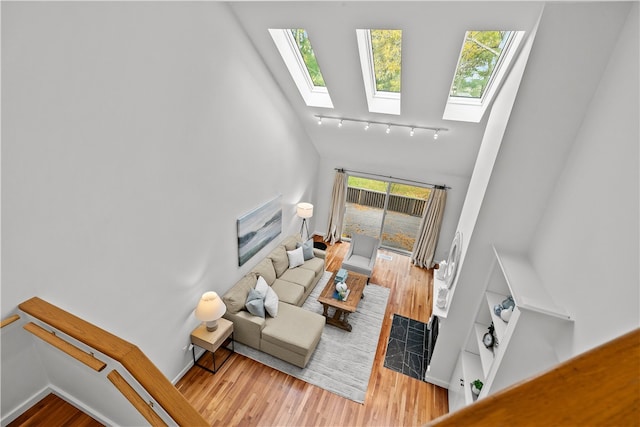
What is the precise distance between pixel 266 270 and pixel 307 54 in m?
3.19

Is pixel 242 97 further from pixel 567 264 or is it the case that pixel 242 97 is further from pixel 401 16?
pixel 567 264

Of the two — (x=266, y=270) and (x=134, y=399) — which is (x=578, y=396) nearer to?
(x=134, y=399)

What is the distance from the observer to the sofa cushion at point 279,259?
193 inches

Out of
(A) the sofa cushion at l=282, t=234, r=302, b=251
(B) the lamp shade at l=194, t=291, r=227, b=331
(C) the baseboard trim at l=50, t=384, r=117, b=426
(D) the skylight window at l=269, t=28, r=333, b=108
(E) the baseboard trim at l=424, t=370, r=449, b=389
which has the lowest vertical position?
(E) the baseboard trim at l=424, t=370, r=449, b=389

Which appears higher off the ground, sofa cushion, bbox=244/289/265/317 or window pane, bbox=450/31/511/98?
window pane, bbox=450/31/511/98

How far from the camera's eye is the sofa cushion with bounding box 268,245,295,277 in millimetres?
4910

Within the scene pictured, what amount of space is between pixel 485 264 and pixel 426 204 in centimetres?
353

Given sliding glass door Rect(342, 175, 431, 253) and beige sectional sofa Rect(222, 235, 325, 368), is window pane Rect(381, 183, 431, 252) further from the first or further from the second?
beige sectional sofa Rect(222, 235, 325, 368)

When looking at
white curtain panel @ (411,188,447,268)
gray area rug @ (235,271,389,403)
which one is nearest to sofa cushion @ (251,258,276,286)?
gray area rug @ (235,271,389,403)

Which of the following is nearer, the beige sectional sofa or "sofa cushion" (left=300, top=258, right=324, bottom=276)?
the beige sectional sofa

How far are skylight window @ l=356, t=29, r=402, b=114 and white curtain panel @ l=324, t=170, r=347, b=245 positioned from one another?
8.71 ft

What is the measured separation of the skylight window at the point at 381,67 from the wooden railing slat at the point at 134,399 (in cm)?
328

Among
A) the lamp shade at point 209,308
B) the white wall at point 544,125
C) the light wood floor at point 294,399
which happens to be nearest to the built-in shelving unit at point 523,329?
the white wall at point 544,125

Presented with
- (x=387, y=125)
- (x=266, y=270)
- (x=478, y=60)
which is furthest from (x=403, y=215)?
(x=478, y=60)
